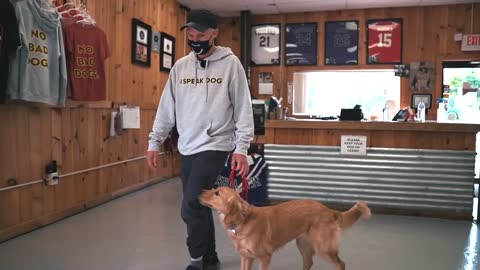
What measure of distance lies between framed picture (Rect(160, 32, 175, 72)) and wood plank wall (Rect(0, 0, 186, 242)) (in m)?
0.11

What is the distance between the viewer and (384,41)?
239 inches

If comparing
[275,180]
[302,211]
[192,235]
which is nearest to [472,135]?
[275,180]

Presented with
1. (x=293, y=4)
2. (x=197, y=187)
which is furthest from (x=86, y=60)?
(x=293, y=4)

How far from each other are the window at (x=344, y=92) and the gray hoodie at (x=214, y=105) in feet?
14.4

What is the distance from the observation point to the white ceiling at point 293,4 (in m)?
5.76

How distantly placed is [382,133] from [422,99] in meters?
2.66

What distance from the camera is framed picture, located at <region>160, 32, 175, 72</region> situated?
5445 mm

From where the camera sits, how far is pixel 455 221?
359 cm

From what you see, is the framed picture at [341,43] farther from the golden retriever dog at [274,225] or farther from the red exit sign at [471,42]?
the golden retriever dog at [274,225]

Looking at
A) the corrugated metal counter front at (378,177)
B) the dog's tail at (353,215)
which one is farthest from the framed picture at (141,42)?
the dog's tail at (353,215)

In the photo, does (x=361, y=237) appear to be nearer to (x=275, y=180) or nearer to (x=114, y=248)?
(x=275, y=180)

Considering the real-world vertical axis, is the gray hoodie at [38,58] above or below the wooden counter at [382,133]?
above

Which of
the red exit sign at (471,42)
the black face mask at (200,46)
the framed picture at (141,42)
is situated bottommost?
the black face mask at (200,46)

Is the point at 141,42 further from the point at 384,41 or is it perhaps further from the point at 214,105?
the point at 384,41
